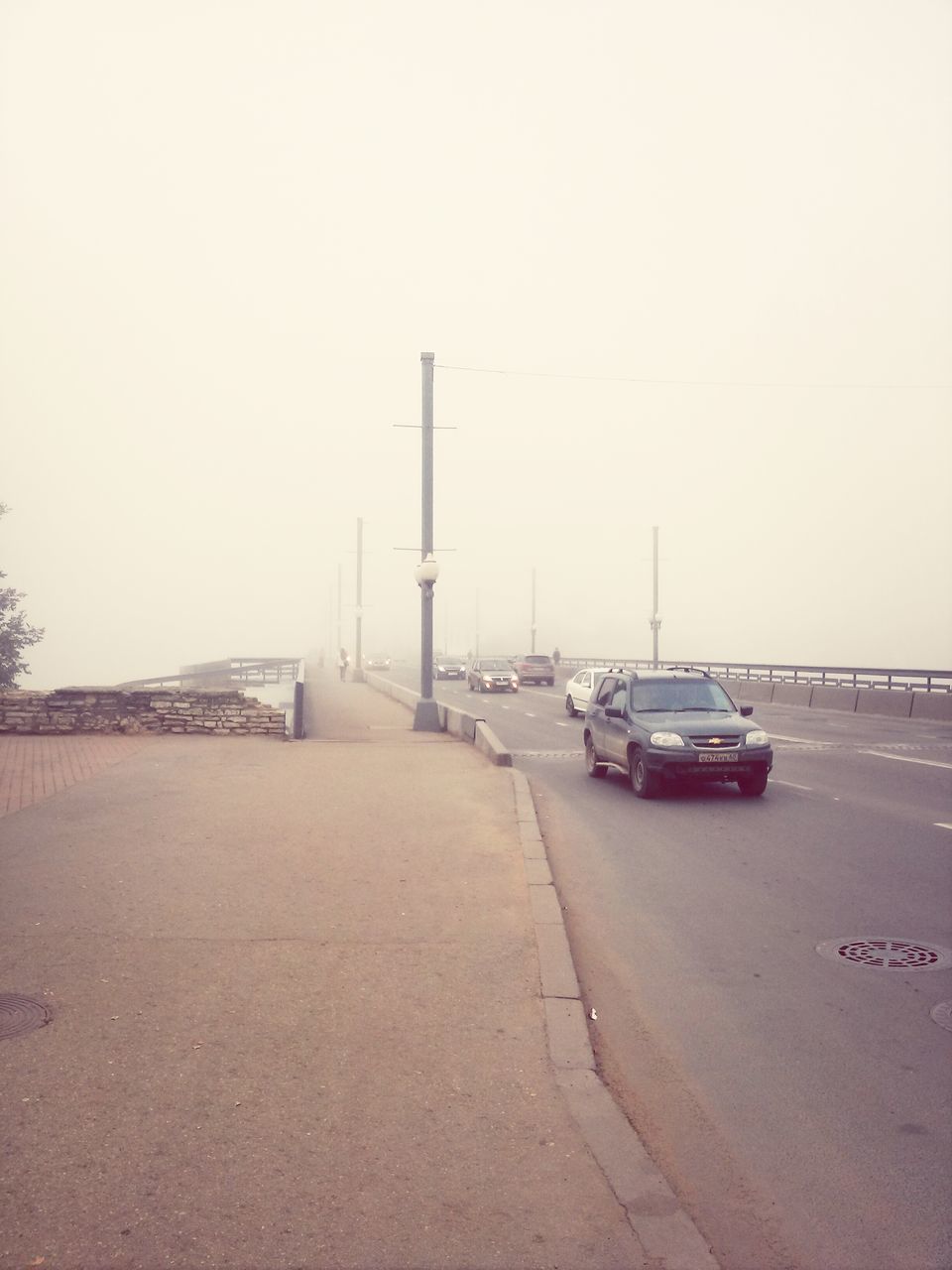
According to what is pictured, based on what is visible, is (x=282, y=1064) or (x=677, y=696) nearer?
(x=282, y=1064)

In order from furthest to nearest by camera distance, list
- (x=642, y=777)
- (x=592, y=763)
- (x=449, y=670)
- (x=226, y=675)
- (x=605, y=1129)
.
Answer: (x=449, y=670) → (x=226, y=675) → (x=592, y=763) → (x=642, y=777) → (x=605, y=1129)

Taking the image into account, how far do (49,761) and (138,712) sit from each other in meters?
4.72

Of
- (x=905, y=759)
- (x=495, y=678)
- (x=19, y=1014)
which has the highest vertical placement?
(x=495, y=678)

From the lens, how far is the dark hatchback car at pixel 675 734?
14.5m

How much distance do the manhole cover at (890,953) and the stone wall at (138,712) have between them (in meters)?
15.8

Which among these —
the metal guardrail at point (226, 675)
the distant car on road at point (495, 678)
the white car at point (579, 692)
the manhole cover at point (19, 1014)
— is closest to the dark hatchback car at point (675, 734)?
the manhole cover at point (19, 1014)

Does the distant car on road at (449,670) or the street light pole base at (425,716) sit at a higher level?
the distant car on road at (449,670)

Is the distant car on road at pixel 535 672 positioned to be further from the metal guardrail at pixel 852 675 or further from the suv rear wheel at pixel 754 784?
the suv rear wheel at pixel 754 784

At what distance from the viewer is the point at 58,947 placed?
6910mm

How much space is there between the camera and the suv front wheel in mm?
14805

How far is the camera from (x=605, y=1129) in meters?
4.47

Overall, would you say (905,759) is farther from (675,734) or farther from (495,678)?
(495,678)

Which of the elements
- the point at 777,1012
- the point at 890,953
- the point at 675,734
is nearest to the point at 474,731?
the point at 675,734

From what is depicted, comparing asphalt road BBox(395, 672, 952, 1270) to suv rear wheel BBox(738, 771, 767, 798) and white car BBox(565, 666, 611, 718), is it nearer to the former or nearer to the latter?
suv rear wheel BBox(738, 771, 767, 798)
